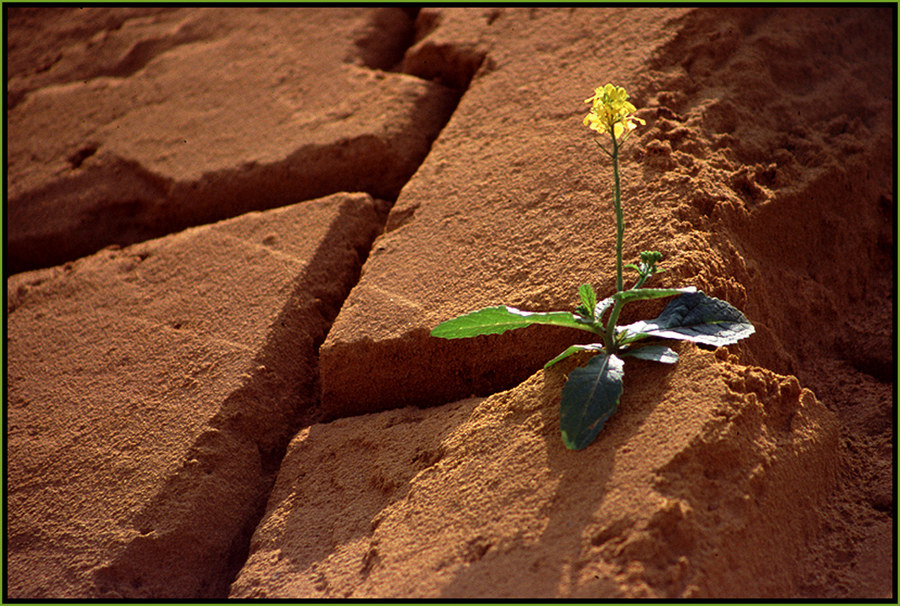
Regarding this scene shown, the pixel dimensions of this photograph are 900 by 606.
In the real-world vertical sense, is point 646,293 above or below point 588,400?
above

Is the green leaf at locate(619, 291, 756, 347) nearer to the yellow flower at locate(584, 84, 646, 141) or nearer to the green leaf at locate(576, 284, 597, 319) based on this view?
the green leaf at locate(576, 284, 597, 319)

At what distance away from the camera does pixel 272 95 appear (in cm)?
257

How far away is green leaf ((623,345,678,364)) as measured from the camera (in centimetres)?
137

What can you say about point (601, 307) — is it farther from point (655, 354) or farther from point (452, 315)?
point (452, 315)

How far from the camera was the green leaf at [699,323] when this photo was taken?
1386 millimetres

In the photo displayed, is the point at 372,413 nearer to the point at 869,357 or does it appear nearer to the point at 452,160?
the point at 452,160

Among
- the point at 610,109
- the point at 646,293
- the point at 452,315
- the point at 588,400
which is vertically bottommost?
the point at 452,315

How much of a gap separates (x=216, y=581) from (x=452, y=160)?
1181 mm

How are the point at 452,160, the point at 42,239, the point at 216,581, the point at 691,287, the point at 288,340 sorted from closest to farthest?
1. the point at 691,287
2. the point at 216,581
3. the point at 288,340
4. the point at 452,160
5. the point at 42,239

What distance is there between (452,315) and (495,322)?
229mm

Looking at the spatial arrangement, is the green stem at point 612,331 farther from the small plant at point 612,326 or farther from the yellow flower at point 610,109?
the yellow flower at point 610,109

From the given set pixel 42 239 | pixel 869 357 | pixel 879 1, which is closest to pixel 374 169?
pixel 42 239

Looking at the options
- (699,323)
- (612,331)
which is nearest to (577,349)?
(612,331)

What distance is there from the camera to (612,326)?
1413mm
